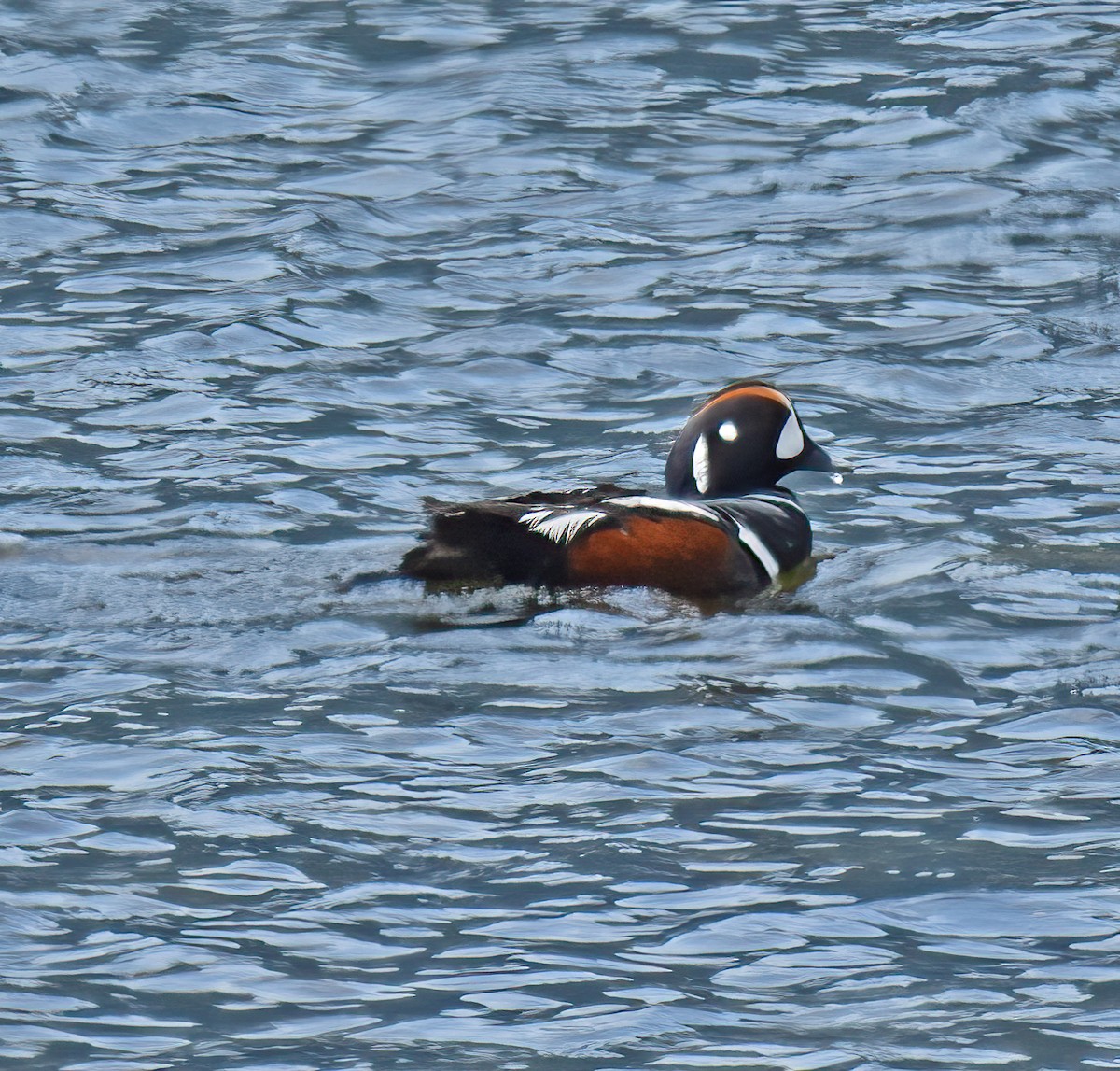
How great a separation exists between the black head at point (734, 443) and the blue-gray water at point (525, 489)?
480mm

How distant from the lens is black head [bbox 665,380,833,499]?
9266 mm

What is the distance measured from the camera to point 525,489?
9523 mm

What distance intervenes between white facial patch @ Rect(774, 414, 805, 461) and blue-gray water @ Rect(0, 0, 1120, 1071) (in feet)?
1.42

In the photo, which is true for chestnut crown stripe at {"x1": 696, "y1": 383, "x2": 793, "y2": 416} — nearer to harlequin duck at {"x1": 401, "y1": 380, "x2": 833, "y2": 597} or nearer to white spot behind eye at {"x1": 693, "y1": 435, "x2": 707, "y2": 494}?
white spot behind eye at {"x1": 693, "y1": 435, "x2": 707, "y2": 494}

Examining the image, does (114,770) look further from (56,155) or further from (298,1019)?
(56,155)

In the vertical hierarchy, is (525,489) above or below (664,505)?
below

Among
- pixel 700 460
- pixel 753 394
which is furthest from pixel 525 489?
pixel 753 394

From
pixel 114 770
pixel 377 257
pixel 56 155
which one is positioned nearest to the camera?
pixel 114 770

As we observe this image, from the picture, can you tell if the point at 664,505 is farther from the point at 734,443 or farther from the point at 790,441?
the point at 790,441

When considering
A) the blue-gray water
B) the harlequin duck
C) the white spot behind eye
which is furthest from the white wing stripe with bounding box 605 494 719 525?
the white spot behind eye

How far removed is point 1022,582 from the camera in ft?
27.7

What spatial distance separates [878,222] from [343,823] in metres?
7.53

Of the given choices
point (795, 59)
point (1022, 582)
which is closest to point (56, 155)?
point (795, 59)

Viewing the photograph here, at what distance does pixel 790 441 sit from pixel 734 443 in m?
0.24
